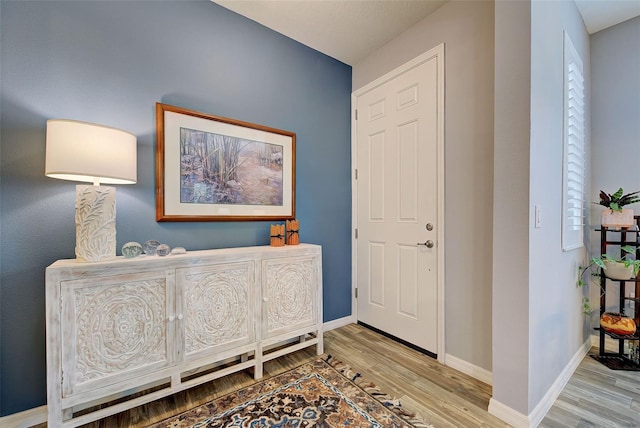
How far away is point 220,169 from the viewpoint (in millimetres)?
2008

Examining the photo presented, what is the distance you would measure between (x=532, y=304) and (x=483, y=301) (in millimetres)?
443

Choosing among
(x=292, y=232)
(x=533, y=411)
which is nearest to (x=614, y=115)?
(x=533, y=411)

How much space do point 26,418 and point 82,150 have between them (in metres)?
1.49

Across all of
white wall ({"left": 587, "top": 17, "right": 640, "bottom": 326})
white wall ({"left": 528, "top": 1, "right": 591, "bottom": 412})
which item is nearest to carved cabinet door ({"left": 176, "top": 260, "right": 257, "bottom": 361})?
white wall ({"left": 528, "top": 1, "right": 591, "bottom": 412})

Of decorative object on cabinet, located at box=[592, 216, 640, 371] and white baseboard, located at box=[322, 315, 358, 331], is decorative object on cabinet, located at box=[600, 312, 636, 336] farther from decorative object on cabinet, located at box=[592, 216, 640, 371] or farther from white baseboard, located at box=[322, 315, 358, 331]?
white baseboard, located at box=[322, 315, 358, 331]

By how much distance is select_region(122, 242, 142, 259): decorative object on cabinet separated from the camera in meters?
1.49

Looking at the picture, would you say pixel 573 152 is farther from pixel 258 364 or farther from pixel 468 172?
pixel 258 364

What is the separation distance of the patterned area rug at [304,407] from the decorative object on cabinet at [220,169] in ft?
3.91

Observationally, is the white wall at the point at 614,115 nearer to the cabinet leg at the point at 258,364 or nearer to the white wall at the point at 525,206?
the white wall at the point at 525,206

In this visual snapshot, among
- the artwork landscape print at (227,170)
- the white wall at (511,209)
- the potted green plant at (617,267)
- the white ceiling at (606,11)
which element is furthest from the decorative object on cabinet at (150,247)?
the white ceiling at (606,11)

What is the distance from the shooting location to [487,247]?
179cm

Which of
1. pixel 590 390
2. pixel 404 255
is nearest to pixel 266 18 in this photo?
pixel 404 255

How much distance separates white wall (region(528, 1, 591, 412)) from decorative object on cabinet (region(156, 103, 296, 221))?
5.65ft

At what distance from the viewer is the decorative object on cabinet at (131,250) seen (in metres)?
1.49
